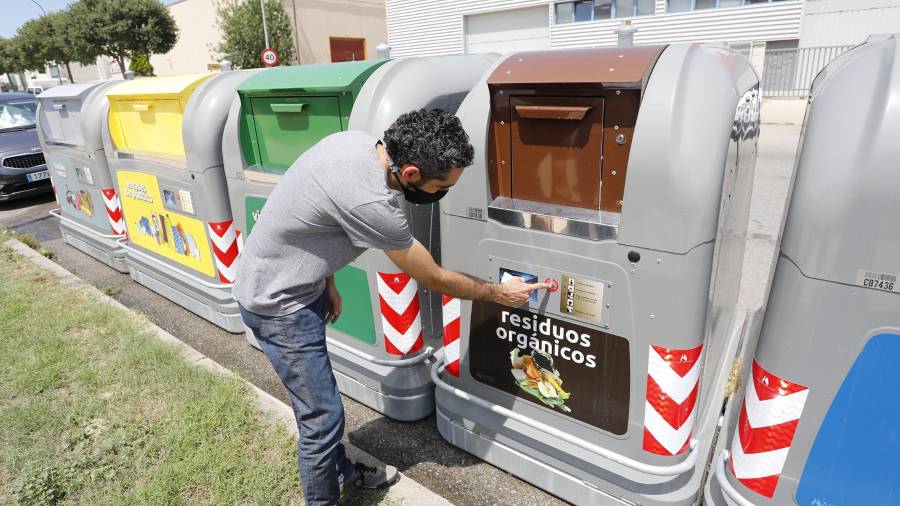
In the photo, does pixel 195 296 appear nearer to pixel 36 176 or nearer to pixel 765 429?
pixel 765 429

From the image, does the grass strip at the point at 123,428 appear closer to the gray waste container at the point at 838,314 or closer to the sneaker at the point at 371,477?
the sneaker at the point at 371,477

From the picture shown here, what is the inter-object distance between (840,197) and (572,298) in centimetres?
95

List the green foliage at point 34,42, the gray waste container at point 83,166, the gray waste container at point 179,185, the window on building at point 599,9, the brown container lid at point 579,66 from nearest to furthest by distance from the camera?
1. the brown container lid at point 579,66
2. the gray waste container at point 179,185
3. the gray waste container at point 83,166
4. the window on building at point 599,9
5. the green foliage at point 34,42

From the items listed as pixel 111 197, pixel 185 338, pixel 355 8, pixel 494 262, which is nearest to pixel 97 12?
pixel 355 8

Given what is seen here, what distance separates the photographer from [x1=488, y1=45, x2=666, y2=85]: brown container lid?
1.93 meters

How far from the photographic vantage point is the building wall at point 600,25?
1655 centimetres

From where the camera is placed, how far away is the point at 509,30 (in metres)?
22.3

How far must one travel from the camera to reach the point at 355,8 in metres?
32.4

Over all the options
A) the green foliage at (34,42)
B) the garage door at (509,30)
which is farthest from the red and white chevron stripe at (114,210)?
the green foliage at (34,42)

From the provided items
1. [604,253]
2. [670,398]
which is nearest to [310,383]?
[604,253]

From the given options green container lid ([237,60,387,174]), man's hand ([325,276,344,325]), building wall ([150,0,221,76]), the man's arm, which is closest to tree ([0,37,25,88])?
building wall ([150,0,221,76])

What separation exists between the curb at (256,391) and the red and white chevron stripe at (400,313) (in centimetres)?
58

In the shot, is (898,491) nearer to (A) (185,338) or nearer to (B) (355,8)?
(A) (185,338)

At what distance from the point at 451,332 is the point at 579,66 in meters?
1.36
